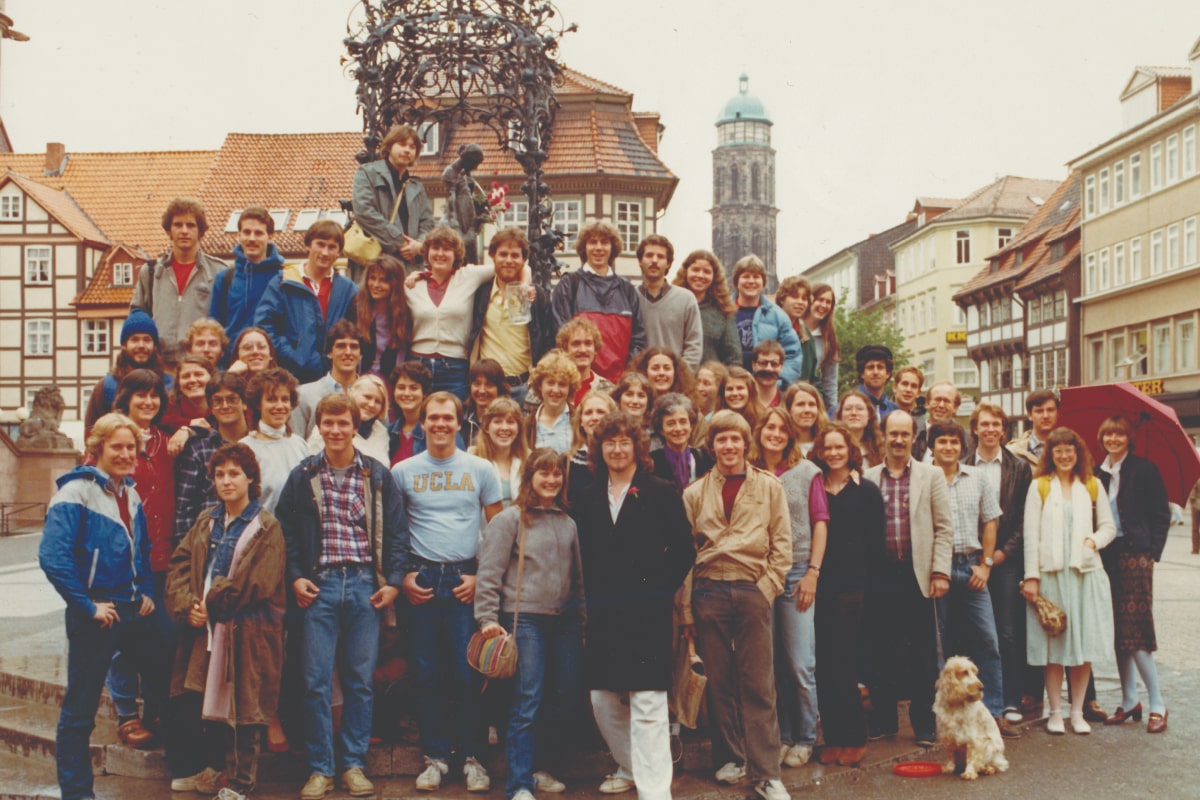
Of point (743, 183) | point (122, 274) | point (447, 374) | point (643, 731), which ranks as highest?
point (743, 183)

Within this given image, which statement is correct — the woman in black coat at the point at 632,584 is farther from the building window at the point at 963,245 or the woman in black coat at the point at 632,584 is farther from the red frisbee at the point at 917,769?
the building window at the point at 963,245

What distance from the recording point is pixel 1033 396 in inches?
360

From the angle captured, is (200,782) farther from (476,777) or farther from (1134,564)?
(1134,564)

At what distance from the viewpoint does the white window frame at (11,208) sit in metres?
47.0

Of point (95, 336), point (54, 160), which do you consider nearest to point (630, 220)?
point (95, 336)

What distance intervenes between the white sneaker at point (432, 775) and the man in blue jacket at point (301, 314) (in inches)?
112

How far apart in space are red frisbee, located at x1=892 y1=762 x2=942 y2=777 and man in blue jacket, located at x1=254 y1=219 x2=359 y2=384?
4.24 meters

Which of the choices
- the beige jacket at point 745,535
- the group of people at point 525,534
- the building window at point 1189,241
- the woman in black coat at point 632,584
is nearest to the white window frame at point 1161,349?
the building window at point 1189,241

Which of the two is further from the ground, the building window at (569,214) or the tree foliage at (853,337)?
the building window at (569,214)

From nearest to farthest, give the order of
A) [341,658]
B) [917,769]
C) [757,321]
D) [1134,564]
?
1. [341,658]
2. [917,769]
3. [1134,564]
4. [757,321]

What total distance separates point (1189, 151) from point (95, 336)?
36293mm

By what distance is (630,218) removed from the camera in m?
36.9

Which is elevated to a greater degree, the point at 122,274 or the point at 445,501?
the point at 122,274

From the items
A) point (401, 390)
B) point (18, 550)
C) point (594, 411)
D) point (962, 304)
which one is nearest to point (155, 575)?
point (401, 390)
